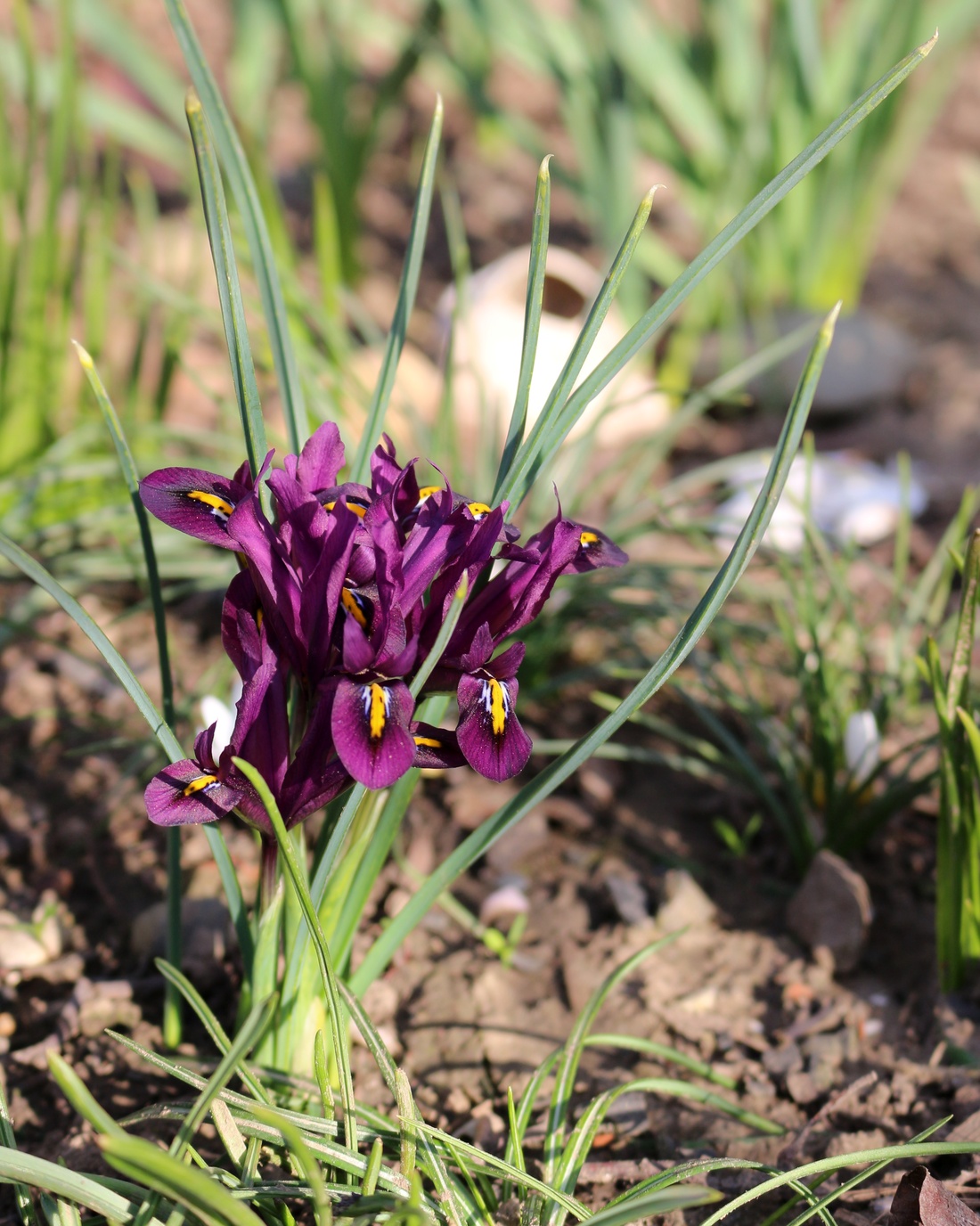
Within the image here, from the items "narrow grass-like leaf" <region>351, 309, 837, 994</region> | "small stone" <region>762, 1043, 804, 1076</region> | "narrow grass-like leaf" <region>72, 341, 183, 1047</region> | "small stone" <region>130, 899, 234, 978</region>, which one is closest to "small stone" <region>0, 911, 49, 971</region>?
"small stone" <region>130, 899, 234, 978</region>

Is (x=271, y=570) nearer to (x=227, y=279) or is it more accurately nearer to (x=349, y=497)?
(x=349, y=497)

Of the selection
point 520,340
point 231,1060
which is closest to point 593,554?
point 231,1060

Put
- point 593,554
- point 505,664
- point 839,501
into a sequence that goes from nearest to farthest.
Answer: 1. point 505,664
2. point 593,554
3. point 839,501

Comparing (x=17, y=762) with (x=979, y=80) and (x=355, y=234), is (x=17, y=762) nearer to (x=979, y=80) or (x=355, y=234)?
(x=355, y=234)

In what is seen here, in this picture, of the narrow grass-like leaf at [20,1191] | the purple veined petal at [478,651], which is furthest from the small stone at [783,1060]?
the narrow grass-like leaf at [20,1191]

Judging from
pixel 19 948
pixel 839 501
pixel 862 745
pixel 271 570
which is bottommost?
pixel 19 948

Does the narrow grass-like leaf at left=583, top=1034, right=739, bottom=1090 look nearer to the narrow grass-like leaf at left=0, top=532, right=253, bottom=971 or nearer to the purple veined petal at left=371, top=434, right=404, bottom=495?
the narrow grass-like leaf at left=0, top=532, right=253, bottom=971
